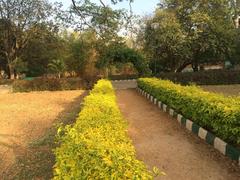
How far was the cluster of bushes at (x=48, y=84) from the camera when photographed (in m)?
28.1

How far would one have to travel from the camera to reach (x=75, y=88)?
29.3 m

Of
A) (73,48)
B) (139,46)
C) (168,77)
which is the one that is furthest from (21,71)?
(168,77)

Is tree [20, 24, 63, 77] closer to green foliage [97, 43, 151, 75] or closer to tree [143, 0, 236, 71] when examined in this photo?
green foliage [97, 43, 151, 75]

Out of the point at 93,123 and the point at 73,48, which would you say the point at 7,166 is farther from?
the point at 73,48

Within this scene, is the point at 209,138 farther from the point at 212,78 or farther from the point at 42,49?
the point at 42,49

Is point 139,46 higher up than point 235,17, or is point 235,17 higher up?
point 235,17

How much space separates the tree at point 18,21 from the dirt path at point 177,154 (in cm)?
3273

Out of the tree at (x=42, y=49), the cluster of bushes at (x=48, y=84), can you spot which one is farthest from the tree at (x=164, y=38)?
the tree at (x=42, y=49)

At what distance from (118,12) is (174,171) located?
9.62 m

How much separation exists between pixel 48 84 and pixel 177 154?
2276 cm

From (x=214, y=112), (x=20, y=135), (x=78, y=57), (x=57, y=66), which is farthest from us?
(x=78, y=57)

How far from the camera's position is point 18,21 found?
131ft

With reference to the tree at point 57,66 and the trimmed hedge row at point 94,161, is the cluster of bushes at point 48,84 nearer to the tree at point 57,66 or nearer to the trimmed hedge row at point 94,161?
the tree at point 57,66

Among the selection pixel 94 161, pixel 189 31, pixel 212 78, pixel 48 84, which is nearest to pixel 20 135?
pixel 94 161
